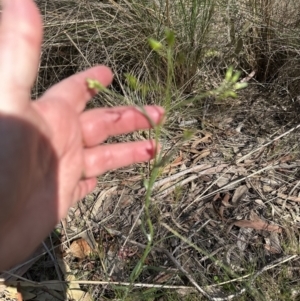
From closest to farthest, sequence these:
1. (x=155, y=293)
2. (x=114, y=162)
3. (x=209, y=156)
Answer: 1. (x=114, y=162)
2. (x=155, y=293)
3. (x=209, y=156)

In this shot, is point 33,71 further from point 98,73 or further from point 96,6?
point 96,6

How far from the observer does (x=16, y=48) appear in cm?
103

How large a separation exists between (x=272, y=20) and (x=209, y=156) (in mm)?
630

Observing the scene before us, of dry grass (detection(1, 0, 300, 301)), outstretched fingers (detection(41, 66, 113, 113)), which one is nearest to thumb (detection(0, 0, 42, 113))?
outstretched fingers (detection(41, 66, 113, 113))

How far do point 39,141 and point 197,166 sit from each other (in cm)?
78

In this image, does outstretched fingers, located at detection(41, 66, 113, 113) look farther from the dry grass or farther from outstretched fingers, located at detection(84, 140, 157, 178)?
the dry grass

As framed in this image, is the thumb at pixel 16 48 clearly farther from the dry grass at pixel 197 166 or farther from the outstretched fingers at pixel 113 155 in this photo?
→ the dry grass at pixel 197 166

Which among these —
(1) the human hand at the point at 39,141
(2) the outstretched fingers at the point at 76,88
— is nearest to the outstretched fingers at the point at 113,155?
(1) the human hand at the point at 39,141

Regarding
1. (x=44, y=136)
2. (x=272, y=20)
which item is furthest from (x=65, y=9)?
(x=44, y=136)

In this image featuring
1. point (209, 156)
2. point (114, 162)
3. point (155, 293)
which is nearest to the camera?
point (114, 162)

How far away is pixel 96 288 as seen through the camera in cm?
148

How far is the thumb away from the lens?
1.02 m

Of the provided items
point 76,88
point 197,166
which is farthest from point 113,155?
point 197,166

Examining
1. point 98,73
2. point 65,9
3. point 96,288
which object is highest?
point 98,73
